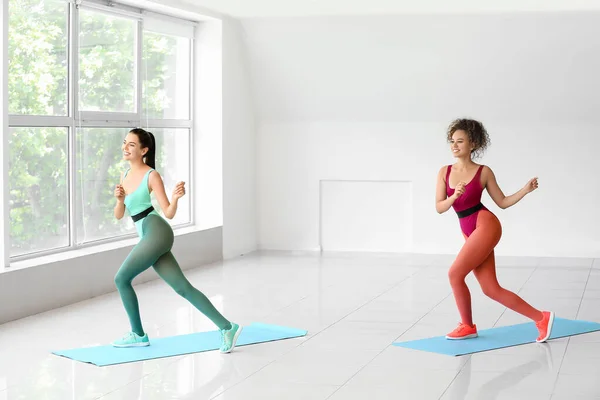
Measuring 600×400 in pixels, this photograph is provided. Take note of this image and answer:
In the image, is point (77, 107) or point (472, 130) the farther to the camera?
point (77, 107)

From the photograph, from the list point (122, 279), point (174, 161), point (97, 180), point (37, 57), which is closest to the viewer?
point (122, 279)

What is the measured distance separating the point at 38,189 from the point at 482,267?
3.47m

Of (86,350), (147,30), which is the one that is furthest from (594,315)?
(147,30)

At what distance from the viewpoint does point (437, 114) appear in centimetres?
1028

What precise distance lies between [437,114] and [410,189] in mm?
860

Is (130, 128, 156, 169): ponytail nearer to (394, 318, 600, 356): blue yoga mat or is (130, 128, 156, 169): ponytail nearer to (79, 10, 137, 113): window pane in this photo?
(394, 318, 600, 356): blue yoga mat

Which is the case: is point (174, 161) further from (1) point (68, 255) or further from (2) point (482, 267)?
(2) point (482, 267)

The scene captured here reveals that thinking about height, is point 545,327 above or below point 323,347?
above

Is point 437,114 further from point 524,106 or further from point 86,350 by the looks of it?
point 86,350

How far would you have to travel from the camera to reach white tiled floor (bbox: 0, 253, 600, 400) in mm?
4762

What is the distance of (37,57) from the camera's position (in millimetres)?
7234

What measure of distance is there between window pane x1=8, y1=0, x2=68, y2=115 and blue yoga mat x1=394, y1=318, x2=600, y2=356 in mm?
3321

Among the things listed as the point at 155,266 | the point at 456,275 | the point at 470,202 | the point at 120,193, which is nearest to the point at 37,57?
the point at 120,193

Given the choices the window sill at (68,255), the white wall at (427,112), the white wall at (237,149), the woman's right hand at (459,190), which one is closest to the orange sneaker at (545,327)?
the woman's right hand at (459,190)
